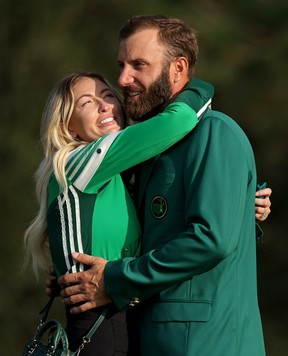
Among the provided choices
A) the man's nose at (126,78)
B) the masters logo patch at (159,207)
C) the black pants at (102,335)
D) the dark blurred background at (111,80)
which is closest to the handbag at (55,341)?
the black pants at (102,335)

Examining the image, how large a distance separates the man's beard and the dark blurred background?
4602 mm

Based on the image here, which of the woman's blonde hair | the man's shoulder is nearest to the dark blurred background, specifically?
the woman's blonde hair

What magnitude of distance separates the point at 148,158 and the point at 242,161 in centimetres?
30

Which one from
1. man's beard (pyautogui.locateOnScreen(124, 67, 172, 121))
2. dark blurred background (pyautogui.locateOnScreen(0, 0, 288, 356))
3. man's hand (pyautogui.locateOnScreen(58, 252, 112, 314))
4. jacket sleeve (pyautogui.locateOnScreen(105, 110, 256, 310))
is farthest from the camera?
dark blurred background (pyautogui.locateOnScreen(0, 0, 288, 356))

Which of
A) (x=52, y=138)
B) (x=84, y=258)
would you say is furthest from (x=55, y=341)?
(x=52, y=138)

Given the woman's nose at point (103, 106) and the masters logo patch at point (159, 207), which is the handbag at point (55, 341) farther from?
the woman's nose at point (103, 106)

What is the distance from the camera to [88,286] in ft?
10.1

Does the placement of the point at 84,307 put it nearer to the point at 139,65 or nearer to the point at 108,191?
the point at 108,191

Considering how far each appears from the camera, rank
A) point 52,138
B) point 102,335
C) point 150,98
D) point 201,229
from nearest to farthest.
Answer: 1. point 201,229
2. point 102,335
3. point 150,98
4. point 52,138

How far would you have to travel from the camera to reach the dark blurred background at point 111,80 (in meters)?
8.09

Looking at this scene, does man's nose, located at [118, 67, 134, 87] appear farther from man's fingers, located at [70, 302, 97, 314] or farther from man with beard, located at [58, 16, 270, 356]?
man's fingers, located at [70, 302, 97, 314]

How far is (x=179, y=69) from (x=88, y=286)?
789mm

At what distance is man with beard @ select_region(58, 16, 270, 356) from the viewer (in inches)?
117

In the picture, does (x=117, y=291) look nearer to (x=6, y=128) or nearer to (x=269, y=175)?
(x=269, y=175)
